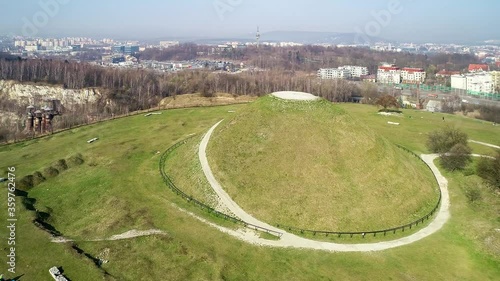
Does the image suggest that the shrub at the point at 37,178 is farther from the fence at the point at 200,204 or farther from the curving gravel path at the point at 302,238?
the curving gravel path at the point at 302,238

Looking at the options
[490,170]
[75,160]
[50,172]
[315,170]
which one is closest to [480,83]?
[490,170]

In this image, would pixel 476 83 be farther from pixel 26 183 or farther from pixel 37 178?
pixel 26 183

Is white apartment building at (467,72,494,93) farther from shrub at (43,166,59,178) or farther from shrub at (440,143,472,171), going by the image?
shrub at (43,166,59,178)

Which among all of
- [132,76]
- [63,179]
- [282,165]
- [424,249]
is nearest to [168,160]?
[63,179]

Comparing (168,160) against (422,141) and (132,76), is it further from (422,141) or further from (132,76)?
(132,76)

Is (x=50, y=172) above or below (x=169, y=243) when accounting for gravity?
above

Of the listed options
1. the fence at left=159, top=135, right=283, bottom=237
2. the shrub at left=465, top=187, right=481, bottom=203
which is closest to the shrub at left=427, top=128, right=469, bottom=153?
the shrub at left=465, top=187, right=481, bottom=203
